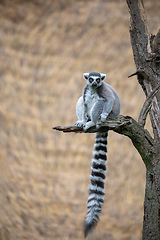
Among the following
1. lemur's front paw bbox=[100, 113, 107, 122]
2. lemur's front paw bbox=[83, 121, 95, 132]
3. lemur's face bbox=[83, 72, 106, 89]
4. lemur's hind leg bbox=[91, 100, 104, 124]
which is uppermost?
lemur's face bbox=[83, 72, 106, 89]

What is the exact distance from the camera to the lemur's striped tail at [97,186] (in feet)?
10.1

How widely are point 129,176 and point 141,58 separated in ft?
10.4

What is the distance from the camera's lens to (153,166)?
123 inches

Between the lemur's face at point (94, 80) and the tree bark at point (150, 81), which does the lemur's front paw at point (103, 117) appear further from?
the tree bark at point (150, 81)

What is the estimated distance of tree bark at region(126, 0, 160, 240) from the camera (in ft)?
10.0

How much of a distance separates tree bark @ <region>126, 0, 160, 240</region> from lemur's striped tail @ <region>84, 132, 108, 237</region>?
441mm

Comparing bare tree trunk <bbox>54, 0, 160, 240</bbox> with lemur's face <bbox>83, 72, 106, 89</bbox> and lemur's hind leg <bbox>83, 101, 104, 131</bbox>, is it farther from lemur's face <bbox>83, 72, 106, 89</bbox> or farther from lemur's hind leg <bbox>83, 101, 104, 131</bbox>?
lemur's face <bbox>83, 72, 106, 89</bbox>

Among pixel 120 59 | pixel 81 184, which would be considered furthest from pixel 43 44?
pixel 81 184

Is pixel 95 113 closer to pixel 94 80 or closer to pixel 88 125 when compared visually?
pixel 88 125

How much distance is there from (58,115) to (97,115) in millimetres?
3058

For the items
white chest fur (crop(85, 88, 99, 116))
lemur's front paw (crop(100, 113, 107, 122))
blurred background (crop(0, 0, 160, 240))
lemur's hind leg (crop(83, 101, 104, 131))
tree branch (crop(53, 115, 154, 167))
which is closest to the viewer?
tree branch (crop(53, 115, 154, 167))

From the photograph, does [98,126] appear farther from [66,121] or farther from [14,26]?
[14,26]

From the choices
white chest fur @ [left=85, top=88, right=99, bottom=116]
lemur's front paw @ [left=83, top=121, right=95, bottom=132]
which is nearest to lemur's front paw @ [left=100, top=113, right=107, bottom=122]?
lemur's front paw @ [left=83, top=121, right=95, bottom=132]

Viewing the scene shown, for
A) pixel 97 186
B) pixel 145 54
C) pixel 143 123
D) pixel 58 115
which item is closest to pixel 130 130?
pixel 143 123
